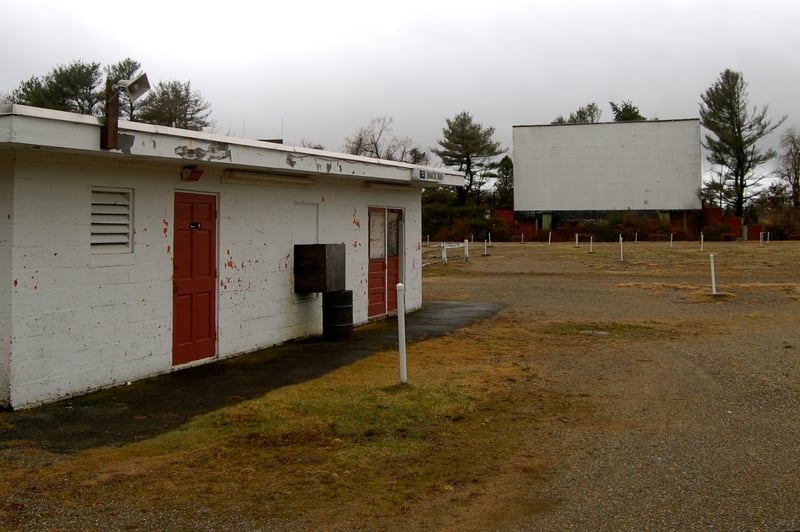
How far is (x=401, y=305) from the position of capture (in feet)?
25.5

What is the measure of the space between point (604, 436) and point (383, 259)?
26.5ft

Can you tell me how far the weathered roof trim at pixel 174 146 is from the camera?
6.36 m

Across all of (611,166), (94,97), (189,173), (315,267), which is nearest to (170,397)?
(189,173)

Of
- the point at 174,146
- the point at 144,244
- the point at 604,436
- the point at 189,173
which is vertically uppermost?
the point at 174,146

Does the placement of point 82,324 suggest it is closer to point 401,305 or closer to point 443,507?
point 401,305

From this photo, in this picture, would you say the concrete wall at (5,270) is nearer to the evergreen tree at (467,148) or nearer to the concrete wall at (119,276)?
the concrete wall at (119,276)

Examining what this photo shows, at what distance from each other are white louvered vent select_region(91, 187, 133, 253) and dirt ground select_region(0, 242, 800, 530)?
9.38 ft

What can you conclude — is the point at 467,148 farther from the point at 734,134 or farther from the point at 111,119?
the point at 111,119

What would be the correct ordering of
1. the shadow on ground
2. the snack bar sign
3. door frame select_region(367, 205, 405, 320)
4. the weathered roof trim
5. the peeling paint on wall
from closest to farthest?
1. the shadow on ground
2. the weathered roof trim
3. the peeling paint on wall
4. door frame select_region(367, 205, 405, 320)
5. the snack bar sign

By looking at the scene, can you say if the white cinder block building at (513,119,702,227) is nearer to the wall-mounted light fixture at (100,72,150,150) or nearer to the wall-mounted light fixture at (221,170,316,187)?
the wall-mounted light fixture at (221,170,316,187)

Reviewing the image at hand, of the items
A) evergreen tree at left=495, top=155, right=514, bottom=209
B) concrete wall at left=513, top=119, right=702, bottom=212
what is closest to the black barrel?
concrete wall at left=513, top=119, right=702, bottom=212

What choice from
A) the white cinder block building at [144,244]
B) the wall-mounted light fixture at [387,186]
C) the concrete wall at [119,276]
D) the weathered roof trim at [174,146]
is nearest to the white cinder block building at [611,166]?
the wall-mounted light fixture at [387,186]

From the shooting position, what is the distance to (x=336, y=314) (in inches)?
444

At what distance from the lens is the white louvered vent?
7.80m
